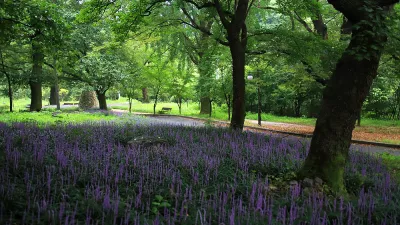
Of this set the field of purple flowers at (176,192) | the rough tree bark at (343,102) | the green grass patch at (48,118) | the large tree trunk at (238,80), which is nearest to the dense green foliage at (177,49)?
the rough tree bark at (343,102)

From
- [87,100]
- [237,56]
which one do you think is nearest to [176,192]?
[237,56]

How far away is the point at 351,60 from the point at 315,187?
1886 mm

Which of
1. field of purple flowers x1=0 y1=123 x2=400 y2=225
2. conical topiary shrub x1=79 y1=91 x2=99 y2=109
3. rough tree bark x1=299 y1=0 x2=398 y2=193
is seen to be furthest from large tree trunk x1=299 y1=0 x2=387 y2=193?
conical topiary shrub x1=79 y1=91 x2=99 y2=109

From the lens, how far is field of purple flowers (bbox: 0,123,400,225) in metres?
2.72

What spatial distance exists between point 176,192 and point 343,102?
8.81 ft

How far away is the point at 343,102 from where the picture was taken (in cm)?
425

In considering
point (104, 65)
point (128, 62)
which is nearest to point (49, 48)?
point (104, 65)

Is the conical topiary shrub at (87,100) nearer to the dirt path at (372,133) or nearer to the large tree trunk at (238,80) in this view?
the dirt path at (372,133)

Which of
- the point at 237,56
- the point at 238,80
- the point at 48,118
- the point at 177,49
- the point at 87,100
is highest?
the point at 177,49

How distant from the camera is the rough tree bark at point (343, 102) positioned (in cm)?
416

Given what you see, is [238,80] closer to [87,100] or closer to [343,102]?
[343,102]

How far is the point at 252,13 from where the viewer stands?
16719mm

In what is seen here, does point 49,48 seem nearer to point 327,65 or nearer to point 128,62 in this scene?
point 327,65

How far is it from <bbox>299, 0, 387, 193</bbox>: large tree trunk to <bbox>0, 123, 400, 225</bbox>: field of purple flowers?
34cm
